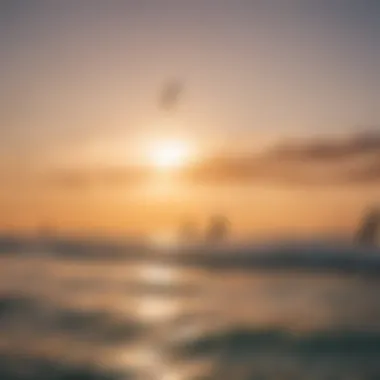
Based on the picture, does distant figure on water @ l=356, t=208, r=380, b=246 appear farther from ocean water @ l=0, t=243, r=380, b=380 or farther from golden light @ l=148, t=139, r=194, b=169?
golden light @ l=148, t=139, r=194, b=169

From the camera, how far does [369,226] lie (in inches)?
98.0

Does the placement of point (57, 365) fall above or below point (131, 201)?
below

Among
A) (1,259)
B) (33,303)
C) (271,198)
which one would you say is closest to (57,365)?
(33,303)

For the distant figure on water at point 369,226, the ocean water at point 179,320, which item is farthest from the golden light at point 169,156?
the distant figure on water at point 369,226

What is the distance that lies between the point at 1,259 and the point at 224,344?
936mm

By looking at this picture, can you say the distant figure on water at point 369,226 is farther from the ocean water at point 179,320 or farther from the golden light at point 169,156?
the golden light at point 169,156

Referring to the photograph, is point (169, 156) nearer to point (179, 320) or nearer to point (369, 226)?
point (179, 320)

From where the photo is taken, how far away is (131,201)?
245 cm

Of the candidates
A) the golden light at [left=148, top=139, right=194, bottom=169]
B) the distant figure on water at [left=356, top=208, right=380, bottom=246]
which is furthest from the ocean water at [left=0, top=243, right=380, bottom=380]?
the golden light at [left=148, top=139, right=194, bottom=169]

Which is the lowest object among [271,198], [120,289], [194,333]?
[194,333]

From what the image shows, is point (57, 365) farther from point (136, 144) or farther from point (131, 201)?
point (136, 144)

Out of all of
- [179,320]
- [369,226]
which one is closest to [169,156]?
[179,320]

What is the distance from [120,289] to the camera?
253cm

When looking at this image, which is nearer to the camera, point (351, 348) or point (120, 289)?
point (351, 348)
